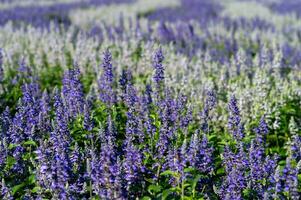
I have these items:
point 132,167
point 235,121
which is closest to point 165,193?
point 132,167

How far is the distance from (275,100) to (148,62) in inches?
149

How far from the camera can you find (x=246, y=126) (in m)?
10.6

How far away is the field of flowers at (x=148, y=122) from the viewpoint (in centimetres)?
723

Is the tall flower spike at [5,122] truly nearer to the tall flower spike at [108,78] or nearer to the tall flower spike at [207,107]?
the tall flower spike at [108,78]

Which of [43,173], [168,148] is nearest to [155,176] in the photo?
[168,148]

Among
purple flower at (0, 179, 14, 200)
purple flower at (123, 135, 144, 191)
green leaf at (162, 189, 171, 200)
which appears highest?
purple flower at (123, 135, 144, 191)

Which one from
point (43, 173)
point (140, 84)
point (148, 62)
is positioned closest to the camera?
point (43, 173)

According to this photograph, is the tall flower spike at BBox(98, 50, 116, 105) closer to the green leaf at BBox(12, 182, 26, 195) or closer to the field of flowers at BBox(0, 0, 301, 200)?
Result: the field of flowers at BBox(0, 0, 301, 200)

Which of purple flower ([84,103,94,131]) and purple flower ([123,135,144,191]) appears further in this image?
purple flower ([84,103,94,131])

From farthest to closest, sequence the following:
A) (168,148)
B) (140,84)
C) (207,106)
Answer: (140,84)
(207,106)
(168,148)

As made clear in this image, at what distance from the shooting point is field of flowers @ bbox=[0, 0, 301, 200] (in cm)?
723

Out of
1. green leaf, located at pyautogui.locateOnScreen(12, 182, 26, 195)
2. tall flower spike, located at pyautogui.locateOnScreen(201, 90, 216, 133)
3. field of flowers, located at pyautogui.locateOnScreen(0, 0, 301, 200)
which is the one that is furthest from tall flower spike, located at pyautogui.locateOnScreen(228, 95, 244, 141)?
green leaf, located at pyautogui.locateOnScreen(12, 182, 26, 195)

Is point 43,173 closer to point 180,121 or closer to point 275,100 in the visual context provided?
point 180,121

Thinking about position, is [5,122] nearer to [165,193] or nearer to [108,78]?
[108,78]
